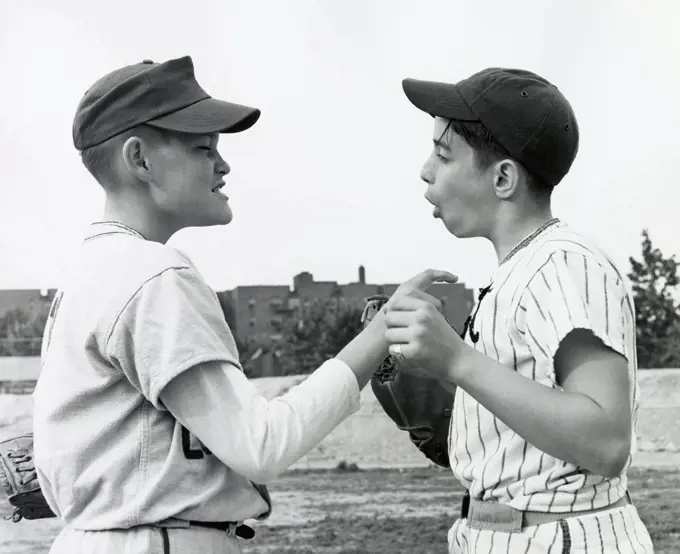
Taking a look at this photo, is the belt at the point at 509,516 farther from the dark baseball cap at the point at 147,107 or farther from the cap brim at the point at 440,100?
the dark baseball cap at the point at 147,107

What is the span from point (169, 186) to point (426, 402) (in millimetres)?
776

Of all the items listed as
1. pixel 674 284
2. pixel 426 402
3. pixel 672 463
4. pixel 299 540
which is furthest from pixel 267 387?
pixel 426 402

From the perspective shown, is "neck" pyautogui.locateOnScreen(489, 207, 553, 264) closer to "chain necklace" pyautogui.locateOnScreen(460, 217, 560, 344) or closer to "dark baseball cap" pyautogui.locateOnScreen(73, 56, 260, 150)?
"chain necklace" pyautogui.locateOnScreen(460, 217, 560, 344)

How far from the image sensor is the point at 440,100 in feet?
6.27

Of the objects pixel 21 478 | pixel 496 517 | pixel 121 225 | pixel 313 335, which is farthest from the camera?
pixel 313 335

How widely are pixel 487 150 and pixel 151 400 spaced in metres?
0.83

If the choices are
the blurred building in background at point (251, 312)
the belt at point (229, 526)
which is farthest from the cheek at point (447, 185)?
the blurred building in background at point (251, 312)

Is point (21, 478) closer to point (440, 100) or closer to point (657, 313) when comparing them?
point (440, 100)

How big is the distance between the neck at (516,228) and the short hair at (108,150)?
2.40ft

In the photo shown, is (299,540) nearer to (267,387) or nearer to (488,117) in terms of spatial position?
(267,387)

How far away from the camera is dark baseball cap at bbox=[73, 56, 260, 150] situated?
189 centimetres

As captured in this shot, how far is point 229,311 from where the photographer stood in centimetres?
1908

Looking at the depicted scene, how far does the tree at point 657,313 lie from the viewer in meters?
21.3

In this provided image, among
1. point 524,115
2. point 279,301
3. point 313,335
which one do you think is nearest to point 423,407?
point 524,115
